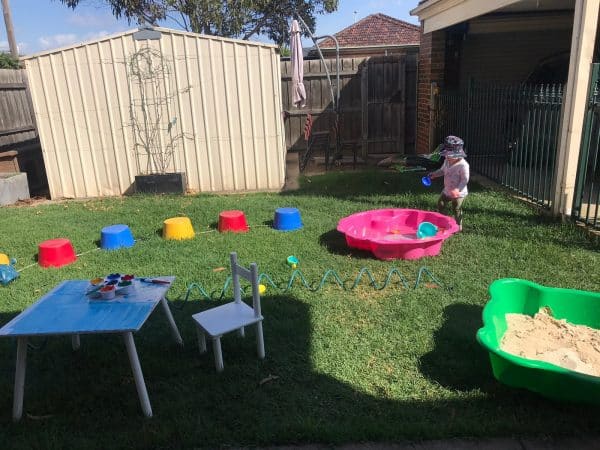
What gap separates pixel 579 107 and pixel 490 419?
14.6 feet

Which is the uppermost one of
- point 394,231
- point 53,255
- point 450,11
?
point 450,11

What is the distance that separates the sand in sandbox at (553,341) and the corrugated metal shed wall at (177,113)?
6.29 metres

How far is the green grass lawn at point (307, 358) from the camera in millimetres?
2801

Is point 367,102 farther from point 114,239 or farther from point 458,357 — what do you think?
point 458,357

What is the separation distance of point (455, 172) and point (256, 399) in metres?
3.85

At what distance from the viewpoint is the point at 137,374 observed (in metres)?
2.92

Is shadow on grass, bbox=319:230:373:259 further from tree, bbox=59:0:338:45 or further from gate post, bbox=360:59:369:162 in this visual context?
tree, bbox=59:0:338:45

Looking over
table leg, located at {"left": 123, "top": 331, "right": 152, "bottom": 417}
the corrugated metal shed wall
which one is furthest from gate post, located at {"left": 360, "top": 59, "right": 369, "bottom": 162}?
table leg, located at {"left": 123, "top": 331, "right": 152, "bottom": 417}

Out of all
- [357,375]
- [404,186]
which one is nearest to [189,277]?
[357,375]

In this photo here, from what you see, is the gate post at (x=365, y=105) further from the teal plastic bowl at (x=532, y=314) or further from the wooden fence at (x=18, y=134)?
the teal plastic bowl at (x=532, y=314)

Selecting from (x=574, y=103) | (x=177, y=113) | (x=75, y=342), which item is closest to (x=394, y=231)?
(x=574, y=103)

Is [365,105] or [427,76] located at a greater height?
[427,76]

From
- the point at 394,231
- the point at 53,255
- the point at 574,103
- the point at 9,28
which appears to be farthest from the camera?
the point at 9,28

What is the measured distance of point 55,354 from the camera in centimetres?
369
